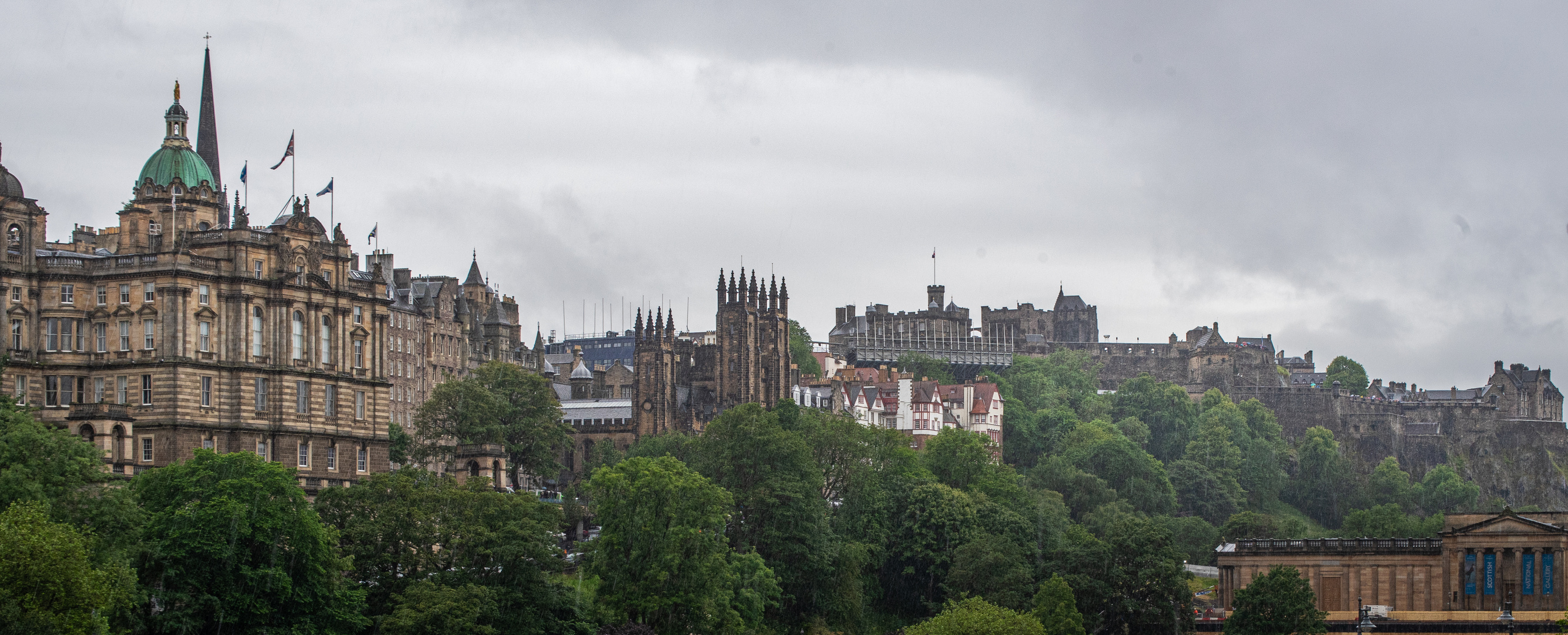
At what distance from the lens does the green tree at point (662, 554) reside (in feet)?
317

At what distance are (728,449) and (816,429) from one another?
16.9 meters

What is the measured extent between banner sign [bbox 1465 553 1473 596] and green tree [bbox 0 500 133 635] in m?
80.4

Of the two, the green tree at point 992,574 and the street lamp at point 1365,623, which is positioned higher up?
the green tree at point 992,574

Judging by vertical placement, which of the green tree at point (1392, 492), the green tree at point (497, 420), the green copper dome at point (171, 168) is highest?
the green copper dome at point (171, 168)

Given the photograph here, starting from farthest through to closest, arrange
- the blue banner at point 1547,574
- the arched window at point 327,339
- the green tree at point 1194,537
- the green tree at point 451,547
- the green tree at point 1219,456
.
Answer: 1. the green tree at point 1219,456
2. the green tree at point 1194,537
3. the blue banner at point 1547,574
4. the arched window at point 327,339
5. the green tree at point 451,547

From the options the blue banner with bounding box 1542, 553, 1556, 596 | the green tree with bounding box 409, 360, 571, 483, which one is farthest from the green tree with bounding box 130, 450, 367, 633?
the blue banner with bounding box 1542, 553, 1556, 596

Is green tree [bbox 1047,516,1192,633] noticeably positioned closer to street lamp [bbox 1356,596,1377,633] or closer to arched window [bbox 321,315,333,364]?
street lamp [bbox 1356,596,1377,633]

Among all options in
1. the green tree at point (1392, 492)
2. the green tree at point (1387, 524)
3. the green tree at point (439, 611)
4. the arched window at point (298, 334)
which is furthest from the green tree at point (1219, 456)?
the green tree at point (439, 611)

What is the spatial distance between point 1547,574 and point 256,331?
71.2m

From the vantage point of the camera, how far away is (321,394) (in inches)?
4168

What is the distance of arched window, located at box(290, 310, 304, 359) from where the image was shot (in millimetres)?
104625

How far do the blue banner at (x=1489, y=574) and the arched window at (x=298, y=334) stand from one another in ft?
218

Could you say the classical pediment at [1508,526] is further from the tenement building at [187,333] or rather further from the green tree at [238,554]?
the green tree at [238,554]

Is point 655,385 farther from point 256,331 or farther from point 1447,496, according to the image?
point 1447,496
